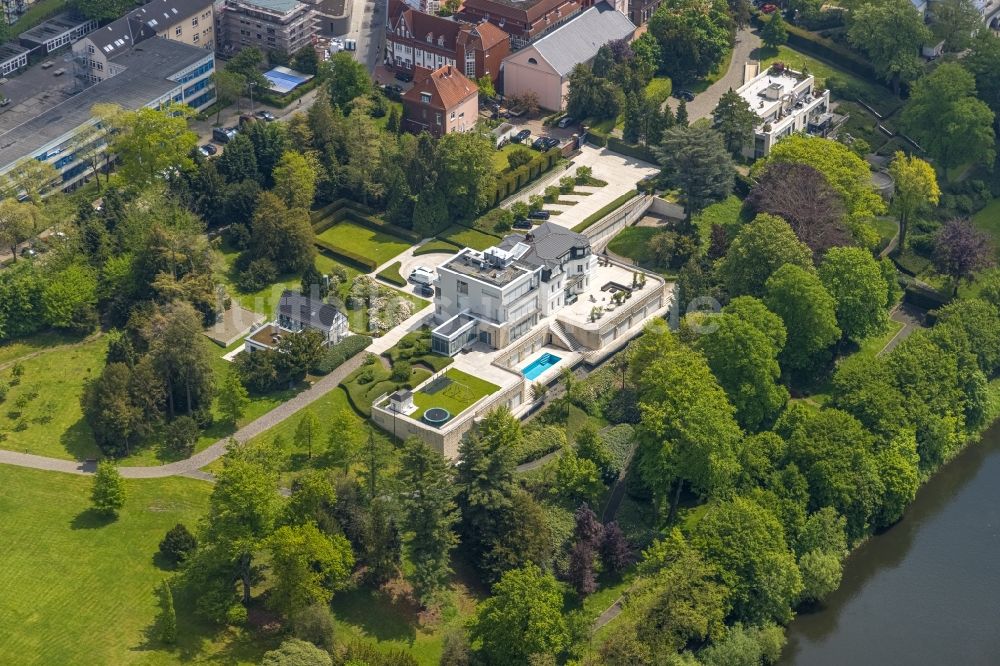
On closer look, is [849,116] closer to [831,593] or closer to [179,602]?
[831,593]

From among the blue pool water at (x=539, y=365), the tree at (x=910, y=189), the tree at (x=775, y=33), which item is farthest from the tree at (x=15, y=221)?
the tree at (x=775, y=33)

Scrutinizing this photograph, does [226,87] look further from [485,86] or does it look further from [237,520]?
[237,520]

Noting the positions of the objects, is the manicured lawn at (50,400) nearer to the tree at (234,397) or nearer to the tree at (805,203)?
the tree at (234,397)

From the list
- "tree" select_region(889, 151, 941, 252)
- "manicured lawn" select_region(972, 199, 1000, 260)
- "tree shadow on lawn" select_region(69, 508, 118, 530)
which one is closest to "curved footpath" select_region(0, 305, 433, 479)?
"tree shadow on lawn" select_region(69, 508, 118, 530)

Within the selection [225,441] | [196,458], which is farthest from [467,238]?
[196,458]

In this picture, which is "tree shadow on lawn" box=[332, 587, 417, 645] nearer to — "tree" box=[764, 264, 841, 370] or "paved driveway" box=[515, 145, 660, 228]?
"tree" box=[764, 264, 841, 370]
